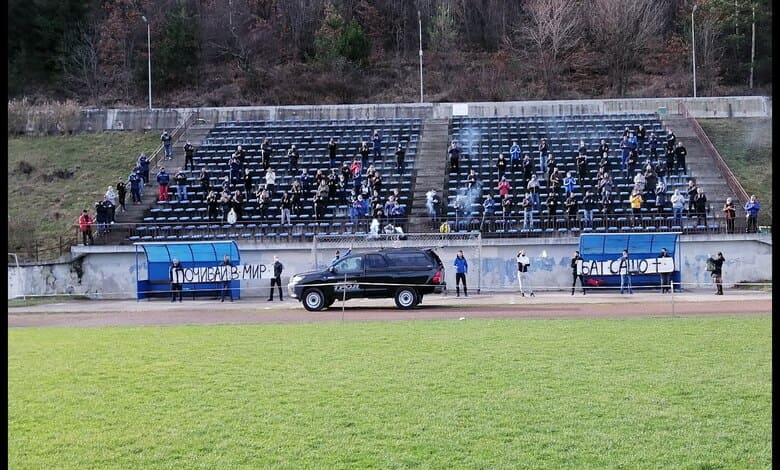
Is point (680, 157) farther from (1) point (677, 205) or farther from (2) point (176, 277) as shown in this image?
(2) point (176, 277)

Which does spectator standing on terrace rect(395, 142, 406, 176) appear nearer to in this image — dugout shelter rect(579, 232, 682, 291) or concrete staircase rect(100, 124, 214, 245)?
concrete staircase rect(100, 124, 214, 245)

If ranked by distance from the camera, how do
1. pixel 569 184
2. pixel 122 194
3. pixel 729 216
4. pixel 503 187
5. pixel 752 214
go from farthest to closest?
1. pixel 122 194
2. pixel 503 187
3. pixel 569 184
4. pixel 752 214
5. pixel 729 216

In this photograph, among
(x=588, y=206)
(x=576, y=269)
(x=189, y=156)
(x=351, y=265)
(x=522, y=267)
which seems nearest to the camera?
(x=351, y=265)

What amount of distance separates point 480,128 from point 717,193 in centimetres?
1441

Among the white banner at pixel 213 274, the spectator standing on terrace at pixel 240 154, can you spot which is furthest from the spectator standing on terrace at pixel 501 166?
the white banner at pixel 213 274

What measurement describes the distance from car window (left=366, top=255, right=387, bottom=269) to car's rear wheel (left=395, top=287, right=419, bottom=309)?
3.15ft

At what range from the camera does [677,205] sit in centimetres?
3809

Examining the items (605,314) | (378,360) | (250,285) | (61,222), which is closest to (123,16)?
(61,222)

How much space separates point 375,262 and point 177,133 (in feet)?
89.8

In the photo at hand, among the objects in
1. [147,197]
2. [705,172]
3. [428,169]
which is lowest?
[147,197]

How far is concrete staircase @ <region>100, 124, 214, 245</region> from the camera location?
39.6 metres

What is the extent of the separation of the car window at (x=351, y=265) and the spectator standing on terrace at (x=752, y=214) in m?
17.0

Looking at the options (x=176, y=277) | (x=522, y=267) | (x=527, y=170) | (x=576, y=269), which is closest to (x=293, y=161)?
(x=527, y=170)

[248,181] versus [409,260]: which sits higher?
[248,181]
